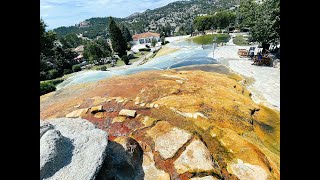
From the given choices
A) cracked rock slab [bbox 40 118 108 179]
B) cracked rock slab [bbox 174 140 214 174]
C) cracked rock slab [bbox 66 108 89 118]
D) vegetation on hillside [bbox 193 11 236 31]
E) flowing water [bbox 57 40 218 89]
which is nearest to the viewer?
cracked rock slab [bbox 40 118 108 179]

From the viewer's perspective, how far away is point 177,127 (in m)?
7.21

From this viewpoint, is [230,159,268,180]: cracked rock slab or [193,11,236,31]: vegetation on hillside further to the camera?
[193,11,236,31]: vegetation on hillside

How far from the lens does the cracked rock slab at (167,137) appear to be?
627 cm

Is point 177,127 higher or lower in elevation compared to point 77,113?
lower

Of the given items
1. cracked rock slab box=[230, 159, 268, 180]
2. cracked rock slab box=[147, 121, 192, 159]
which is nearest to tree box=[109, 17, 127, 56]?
cracked rock slab box=[147, 121, 192, 159]

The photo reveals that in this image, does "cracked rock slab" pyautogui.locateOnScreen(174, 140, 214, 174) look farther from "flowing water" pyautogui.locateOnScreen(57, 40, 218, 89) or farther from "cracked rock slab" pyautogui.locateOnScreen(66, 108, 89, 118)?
"flowing water" pyautogui.locateOnScreen(57, 40, 218, 89)

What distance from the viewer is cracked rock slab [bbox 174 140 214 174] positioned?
18.8 feet

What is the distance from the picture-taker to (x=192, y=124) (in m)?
7.47

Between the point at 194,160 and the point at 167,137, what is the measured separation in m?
1.13

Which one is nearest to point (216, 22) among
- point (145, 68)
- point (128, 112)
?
point (145, 68)

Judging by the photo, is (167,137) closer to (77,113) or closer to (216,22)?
(77,113)

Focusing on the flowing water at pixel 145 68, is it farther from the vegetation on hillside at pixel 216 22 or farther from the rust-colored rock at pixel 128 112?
the vegetation on hillside at pixel 216 22

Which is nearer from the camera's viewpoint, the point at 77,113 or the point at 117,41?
the point at 77,113
